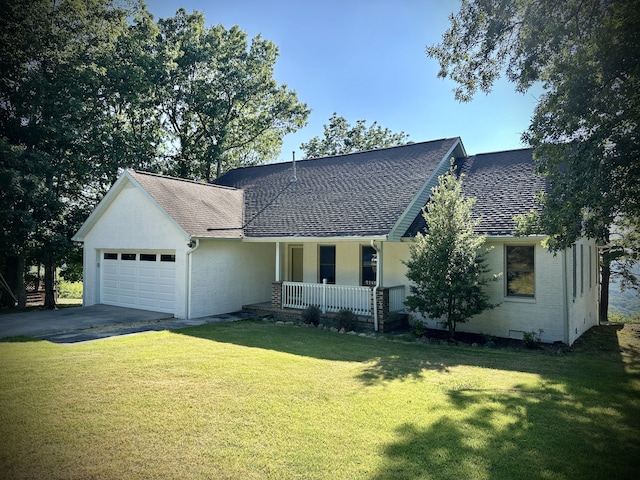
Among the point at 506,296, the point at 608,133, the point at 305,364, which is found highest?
the point at 608,133

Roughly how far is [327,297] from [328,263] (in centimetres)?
191

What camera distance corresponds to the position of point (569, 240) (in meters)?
8.47

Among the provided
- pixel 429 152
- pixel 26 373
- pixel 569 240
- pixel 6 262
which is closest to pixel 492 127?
pixel 429 152

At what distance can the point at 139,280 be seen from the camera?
51.3 feet

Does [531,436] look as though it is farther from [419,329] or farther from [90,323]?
[90,323]

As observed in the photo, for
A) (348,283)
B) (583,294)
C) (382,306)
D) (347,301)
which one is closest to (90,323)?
(347,301)

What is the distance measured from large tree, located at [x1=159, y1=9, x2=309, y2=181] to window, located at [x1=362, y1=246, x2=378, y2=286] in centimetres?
1580

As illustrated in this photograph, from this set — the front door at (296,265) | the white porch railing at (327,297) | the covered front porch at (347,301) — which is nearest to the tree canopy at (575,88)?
the covered front porch at (347,301)

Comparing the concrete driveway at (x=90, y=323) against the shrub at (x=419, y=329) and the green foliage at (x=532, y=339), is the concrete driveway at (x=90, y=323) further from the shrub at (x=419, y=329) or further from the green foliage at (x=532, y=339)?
the green foliage at (x=532, y=339)

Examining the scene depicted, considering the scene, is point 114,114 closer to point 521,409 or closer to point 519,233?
point 519,233

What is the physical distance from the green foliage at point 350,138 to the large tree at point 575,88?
87.7 feet

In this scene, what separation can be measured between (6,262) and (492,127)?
22.4 m

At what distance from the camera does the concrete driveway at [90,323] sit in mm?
10938

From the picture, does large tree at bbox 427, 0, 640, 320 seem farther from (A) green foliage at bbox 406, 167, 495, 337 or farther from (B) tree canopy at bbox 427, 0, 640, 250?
(A) green foliage at bbox 406, 167, 495, 337
